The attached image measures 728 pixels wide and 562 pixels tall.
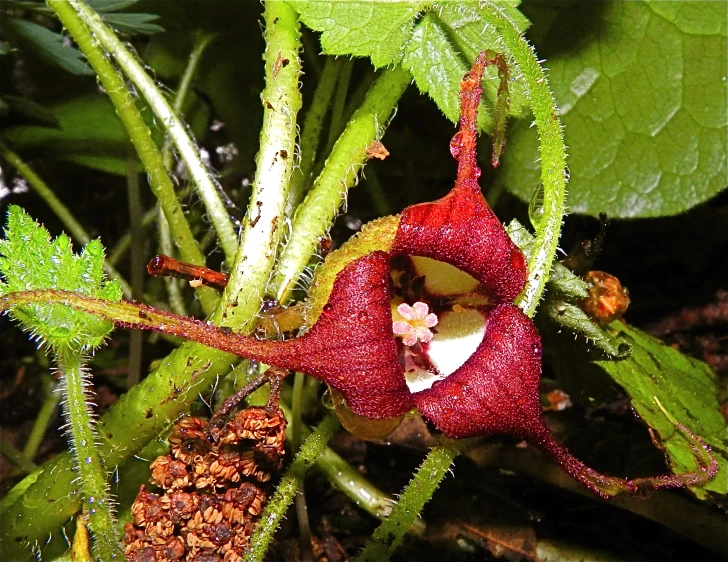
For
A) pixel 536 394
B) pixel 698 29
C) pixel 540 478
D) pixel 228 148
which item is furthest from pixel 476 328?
pixel 228 148

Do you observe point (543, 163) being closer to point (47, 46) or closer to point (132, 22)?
point (132, 22)

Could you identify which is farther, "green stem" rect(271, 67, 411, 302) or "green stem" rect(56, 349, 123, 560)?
"green stem" rect(271, 67, 411, 302)

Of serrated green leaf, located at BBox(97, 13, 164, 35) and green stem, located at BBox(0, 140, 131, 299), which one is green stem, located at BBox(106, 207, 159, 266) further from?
serrated green leaf, located at BBox(97, 13, 164, 35)

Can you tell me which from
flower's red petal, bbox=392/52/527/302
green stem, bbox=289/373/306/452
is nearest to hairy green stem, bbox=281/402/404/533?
green stem, bbox=289/373/306/452

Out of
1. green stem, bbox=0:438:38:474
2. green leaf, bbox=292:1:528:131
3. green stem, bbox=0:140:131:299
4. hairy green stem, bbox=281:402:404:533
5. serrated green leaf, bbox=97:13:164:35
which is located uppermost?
green leaf, bbox=292:1:528:131

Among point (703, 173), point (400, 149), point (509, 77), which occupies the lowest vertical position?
point (400, 149)

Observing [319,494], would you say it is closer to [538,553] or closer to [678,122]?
[538,553]

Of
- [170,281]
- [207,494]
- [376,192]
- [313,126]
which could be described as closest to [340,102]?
[313,126]
